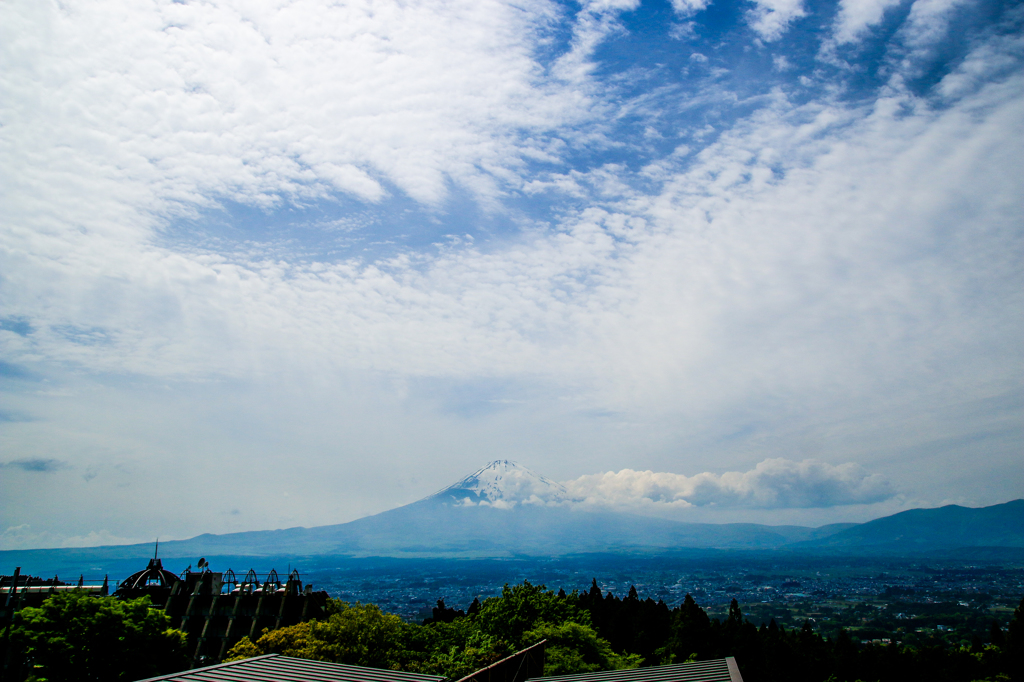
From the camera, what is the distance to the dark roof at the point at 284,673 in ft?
73.3

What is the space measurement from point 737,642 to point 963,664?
1778cm

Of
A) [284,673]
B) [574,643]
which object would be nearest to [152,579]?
[574,643]

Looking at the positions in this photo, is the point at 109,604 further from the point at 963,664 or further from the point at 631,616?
the point at 963,664

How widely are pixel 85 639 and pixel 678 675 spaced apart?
3684cm

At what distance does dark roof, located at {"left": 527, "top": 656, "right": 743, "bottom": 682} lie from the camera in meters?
22.2

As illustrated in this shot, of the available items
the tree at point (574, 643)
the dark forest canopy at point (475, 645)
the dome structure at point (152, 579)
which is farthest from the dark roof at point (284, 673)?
the dome structure at point (152, 579)

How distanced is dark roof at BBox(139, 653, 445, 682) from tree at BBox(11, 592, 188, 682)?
21.2 m

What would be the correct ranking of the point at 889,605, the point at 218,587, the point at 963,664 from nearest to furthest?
the point at 963,664
the point at 218,587
the point at 889,605

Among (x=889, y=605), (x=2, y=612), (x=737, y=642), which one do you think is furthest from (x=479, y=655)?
(x=889, y=605)

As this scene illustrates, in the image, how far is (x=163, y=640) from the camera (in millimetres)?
44125

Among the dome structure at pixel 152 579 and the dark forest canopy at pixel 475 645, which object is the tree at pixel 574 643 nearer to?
the dark forest canopy at pixel 475 645

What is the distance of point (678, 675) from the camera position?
23328mm

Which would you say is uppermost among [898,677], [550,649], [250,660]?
[250,660]

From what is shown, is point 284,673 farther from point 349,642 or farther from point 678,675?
point 349,642
